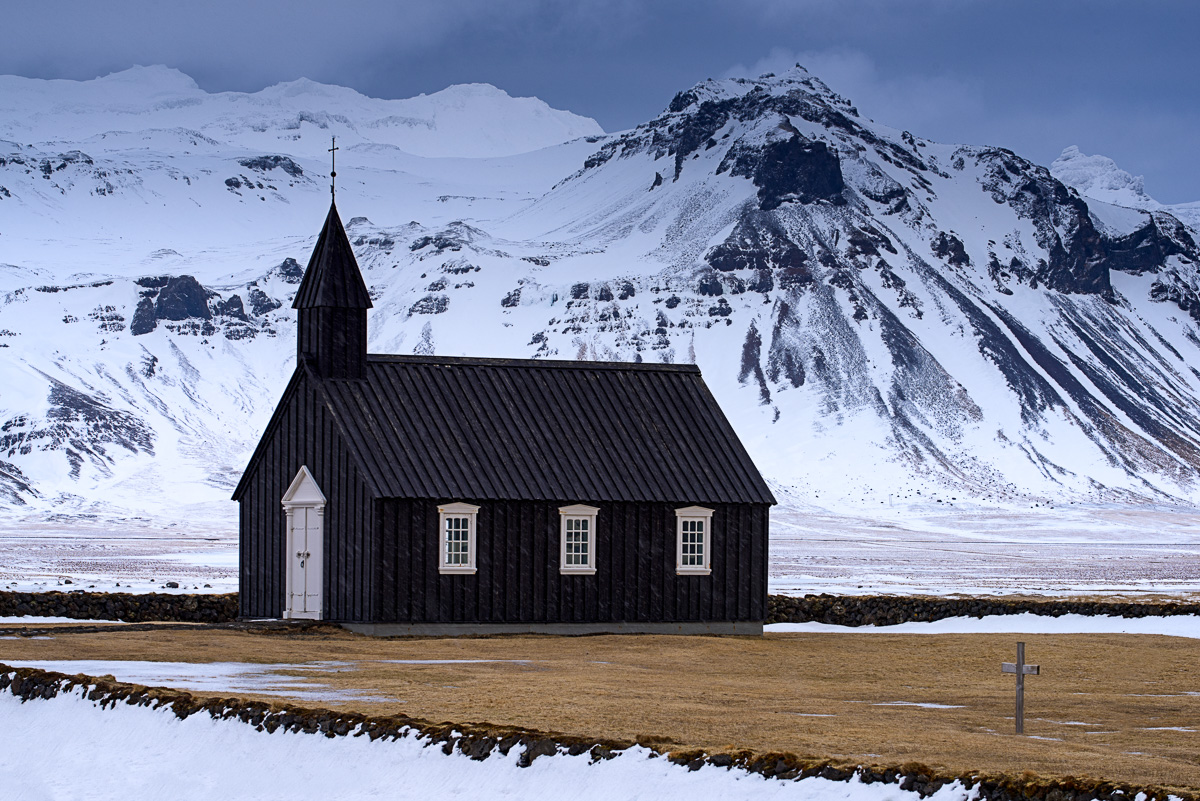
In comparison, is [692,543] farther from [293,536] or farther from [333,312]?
[333,312]

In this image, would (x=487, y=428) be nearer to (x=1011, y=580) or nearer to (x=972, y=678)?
(x=972, y=678)

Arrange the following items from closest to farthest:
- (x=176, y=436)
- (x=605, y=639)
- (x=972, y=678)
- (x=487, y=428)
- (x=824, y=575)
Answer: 1. (x=972, y=678)
2. (x=605, y=639)
3. (x=487, y=428)
4. (x=824, y=575)
5. (x=176, y=436)

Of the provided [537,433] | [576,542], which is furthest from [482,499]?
[537,433]

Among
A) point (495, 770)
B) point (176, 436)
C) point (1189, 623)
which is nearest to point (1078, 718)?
point (495, 770)

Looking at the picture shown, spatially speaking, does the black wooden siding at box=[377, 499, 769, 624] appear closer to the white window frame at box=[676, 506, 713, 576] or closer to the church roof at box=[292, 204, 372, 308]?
the white window frame at box=[676, 506, 713, 576]

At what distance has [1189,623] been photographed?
42.6 meters

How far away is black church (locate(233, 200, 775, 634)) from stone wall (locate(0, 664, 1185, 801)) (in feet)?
44.3

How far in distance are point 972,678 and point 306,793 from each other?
1394 cm

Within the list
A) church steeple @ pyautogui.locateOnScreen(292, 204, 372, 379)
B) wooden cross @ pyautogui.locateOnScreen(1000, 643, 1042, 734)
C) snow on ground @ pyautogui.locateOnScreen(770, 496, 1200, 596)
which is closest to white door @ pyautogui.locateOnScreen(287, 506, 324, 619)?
church steeple @ pyautogui.locateOnScreen(292, 204, 372, 379)

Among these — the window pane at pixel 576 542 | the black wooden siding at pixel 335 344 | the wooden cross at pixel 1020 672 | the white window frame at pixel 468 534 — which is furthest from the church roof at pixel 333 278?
the wooden cross at pixel 1020 672

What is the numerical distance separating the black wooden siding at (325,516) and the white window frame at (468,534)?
4.84ft

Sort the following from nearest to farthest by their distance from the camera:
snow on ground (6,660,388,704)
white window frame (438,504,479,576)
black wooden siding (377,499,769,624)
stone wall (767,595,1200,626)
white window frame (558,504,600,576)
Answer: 1. snow on ground (6,660,388,704)
2. black wooden siding (377,499,769,624)
3. white window frame (438,504,479,576)
4. white window frame (558,504,600,576)
5. stone wall (767,595,1200,626)

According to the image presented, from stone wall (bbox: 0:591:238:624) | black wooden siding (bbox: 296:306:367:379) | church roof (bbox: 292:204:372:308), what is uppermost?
church roof (bbox: 292:204:372:308)

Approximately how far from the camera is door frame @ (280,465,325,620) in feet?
116
